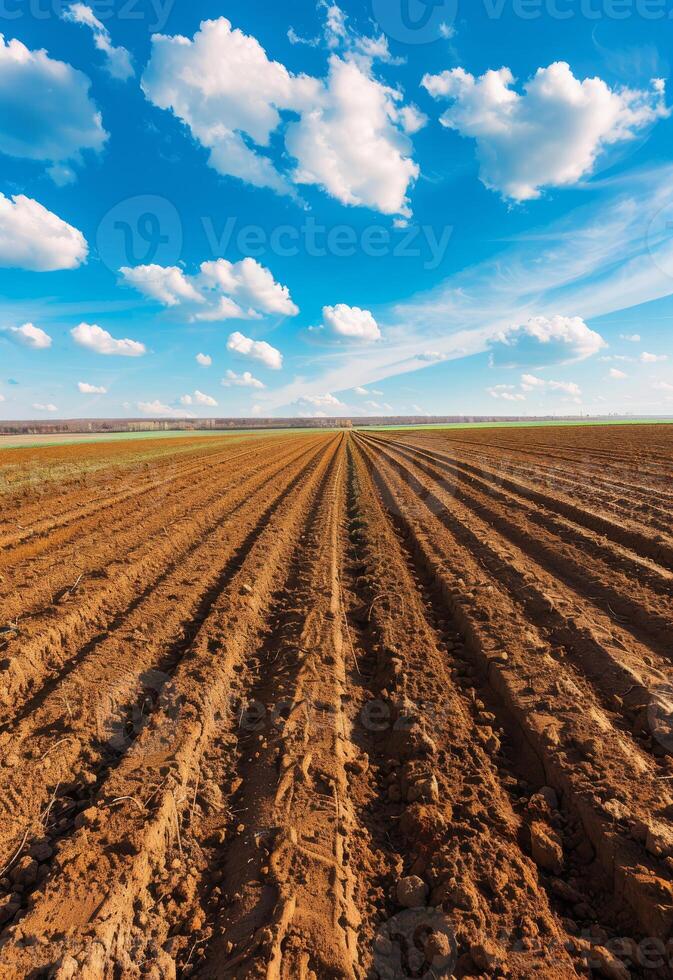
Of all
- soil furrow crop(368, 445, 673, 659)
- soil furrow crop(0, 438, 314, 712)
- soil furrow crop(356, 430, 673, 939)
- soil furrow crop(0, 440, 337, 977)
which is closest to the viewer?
soil furrow crop(0, 440, 337, 977)

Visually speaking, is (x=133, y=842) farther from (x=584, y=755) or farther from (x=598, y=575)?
(x=598, y=575)

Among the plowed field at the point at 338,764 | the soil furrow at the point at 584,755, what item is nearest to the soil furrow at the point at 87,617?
the plowed field at the point at 338,764

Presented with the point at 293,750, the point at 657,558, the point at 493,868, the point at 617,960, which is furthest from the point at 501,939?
the point at 657,558

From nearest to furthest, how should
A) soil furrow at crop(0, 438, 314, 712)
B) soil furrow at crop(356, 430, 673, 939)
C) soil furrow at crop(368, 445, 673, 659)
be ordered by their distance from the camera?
soil furrow at crop(356, 430, 673, 939) → soil furrow at crop(0, 438, 314, 712) → soil furrow at crop(368, 445, 673, 659)

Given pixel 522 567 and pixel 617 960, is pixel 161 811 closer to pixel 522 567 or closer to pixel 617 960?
pixel 617 960

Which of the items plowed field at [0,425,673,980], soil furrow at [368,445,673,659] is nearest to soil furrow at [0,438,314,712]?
plowed field at [0,425,673,980]

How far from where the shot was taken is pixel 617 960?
208cm

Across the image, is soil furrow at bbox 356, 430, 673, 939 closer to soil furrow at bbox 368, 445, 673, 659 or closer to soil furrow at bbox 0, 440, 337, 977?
soil furrow at bbox 368, 445, 673, 659

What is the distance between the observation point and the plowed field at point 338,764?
2.20 m

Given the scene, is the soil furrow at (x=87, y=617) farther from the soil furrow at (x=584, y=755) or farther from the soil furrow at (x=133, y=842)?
the soil furrow at (x=584, y=755)

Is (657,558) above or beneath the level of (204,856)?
above

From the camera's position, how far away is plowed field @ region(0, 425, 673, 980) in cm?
220

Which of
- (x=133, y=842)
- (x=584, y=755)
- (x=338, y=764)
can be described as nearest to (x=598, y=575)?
(x=584, y=755)

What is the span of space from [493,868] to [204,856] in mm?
1741
